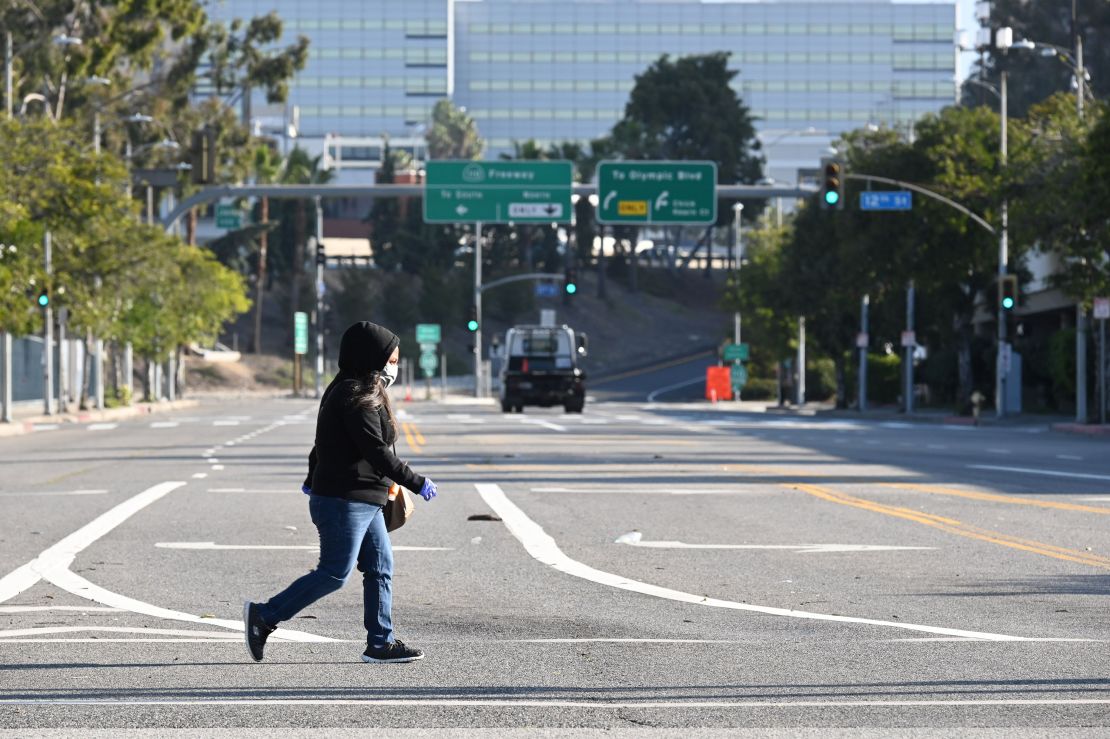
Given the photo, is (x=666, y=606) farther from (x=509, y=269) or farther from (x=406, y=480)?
(x=509, y=269)

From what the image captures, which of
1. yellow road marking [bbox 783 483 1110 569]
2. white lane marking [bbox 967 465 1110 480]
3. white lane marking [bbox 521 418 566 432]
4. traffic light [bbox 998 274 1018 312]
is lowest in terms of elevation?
white lane marking [bbox 521 418 566 432]

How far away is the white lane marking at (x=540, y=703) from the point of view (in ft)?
27.6

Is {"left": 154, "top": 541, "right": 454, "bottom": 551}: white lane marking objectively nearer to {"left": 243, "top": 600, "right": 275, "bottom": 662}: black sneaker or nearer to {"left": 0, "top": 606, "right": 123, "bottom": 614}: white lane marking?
{"left": 0, "top": 606, "right": 123, "bottom": 614}: white lane marking

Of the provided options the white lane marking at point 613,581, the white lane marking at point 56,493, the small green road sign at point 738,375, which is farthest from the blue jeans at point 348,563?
the small green road sign at point 738,375

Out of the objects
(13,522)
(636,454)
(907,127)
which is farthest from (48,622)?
(907,127)

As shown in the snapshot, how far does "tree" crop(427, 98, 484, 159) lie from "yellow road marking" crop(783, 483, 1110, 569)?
119 m

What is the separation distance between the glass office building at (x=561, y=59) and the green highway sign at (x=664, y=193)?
385ft

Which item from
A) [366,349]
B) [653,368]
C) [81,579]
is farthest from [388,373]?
[653,368]

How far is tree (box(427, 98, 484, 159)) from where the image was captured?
464 feet

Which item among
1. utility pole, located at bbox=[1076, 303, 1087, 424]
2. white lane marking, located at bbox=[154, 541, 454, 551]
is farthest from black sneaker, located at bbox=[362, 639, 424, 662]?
→ utility pole, located at bbox=[1076, 303, 1087, 424]

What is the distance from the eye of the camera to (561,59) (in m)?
186

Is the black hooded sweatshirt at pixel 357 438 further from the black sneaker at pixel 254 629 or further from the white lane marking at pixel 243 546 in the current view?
the white lane marking at pixel 243 546

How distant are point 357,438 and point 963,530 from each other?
9737mm

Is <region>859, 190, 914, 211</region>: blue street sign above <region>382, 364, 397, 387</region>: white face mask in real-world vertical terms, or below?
above
